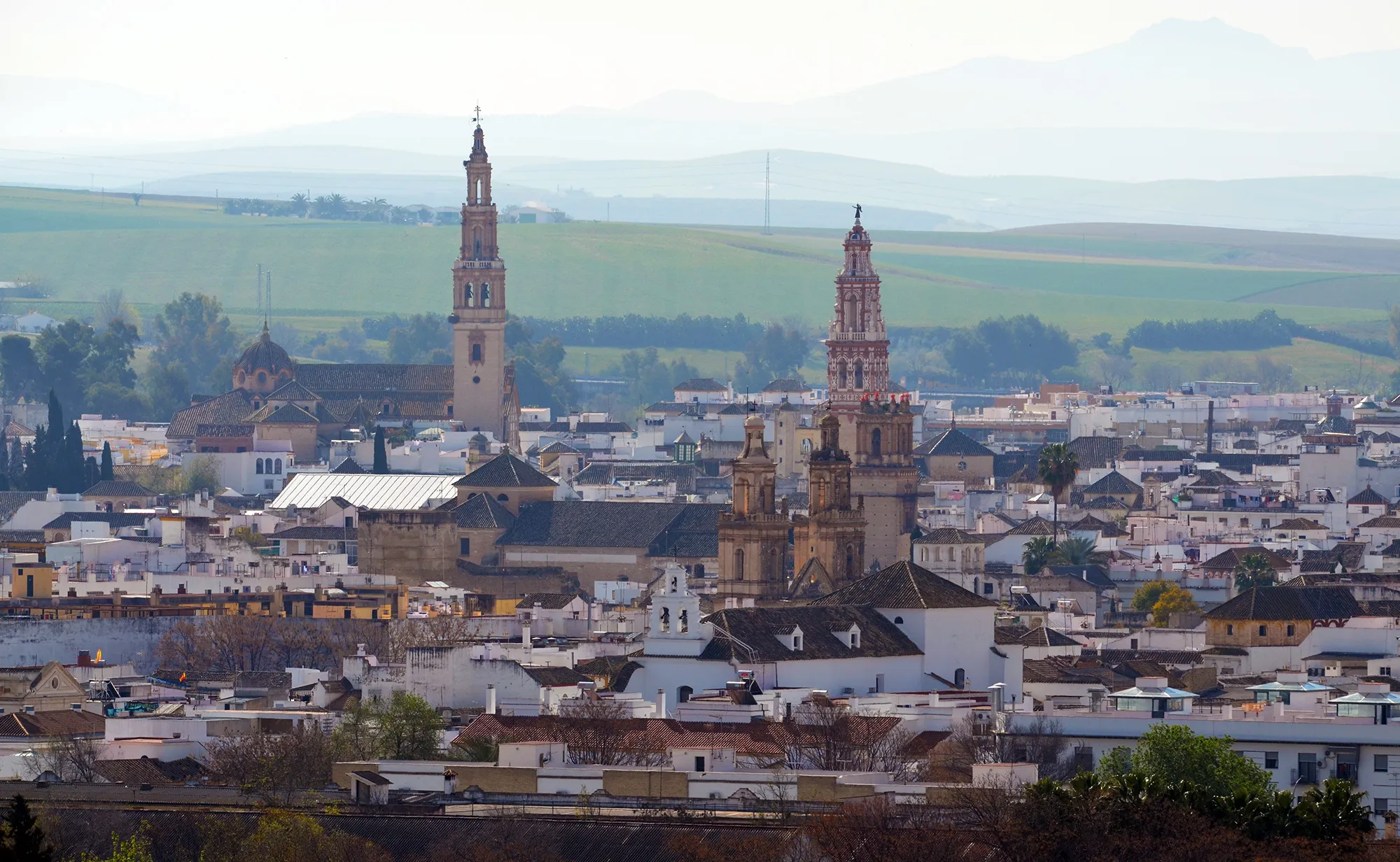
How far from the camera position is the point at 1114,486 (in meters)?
159

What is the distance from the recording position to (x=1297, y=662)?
299ft

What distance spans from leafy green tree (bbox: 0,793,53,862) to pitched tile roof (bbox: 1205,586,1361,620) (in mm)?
52779

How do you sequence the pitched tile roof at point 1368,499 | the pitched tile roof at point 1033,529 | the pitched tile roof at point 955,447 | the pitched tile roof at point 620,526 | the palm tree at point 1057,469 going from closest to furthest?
the pitched tile roof at point 620,526, the pitched tile roof at point 1033,529, the palm tree at point 1057,469, the pitched tile roof at point 1368,499, the pitched tile roof at point 955,447

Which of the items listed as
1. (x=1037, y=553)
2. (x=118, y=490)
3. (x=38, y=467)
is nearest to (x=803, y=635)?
(x=1037, y=553)

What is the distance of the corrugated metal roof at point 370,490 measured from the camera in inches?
6132

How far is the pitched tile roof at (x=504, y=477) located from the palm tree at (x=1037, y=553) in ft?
66.8

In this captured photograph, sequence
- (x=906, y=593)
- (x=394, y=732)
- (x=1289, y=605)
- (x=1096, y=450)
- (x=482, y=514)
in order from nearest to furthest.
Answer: (x=394, y=732) → (x=906, y=593) → (x=1289, y=605) → (x=482, y=514) → (x=1096, y=450)

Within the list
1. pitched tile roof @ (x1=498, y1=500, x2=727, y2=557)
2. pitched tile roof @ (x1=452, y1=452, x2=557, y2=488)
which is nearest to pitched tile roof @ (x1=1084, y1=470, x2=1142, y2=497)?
pitched tile roof @ (x1=498, y1=500, x2=727, y2=557)

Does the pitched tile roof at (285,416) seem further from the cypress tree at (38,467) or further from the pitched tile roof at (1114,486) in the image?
the pitched tile roof at (1114,486)

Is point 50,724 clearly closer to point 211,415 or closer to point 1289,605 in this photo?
point 1289,605

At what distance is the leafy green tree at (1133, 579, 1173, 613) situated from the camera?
120 m

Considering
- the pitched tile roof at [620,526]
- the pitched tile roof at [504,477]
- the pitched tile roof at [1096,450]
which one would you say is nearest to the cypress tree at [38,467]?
the pitched tile roof at [504,477]

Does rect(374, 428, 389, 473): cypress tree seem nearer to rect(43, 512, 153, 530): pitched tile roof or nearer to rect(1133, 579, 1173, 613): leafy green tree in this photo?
rect(43, 512, 153, 530): pitched tile roof

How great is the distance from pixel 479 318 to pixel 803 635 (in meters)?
107
